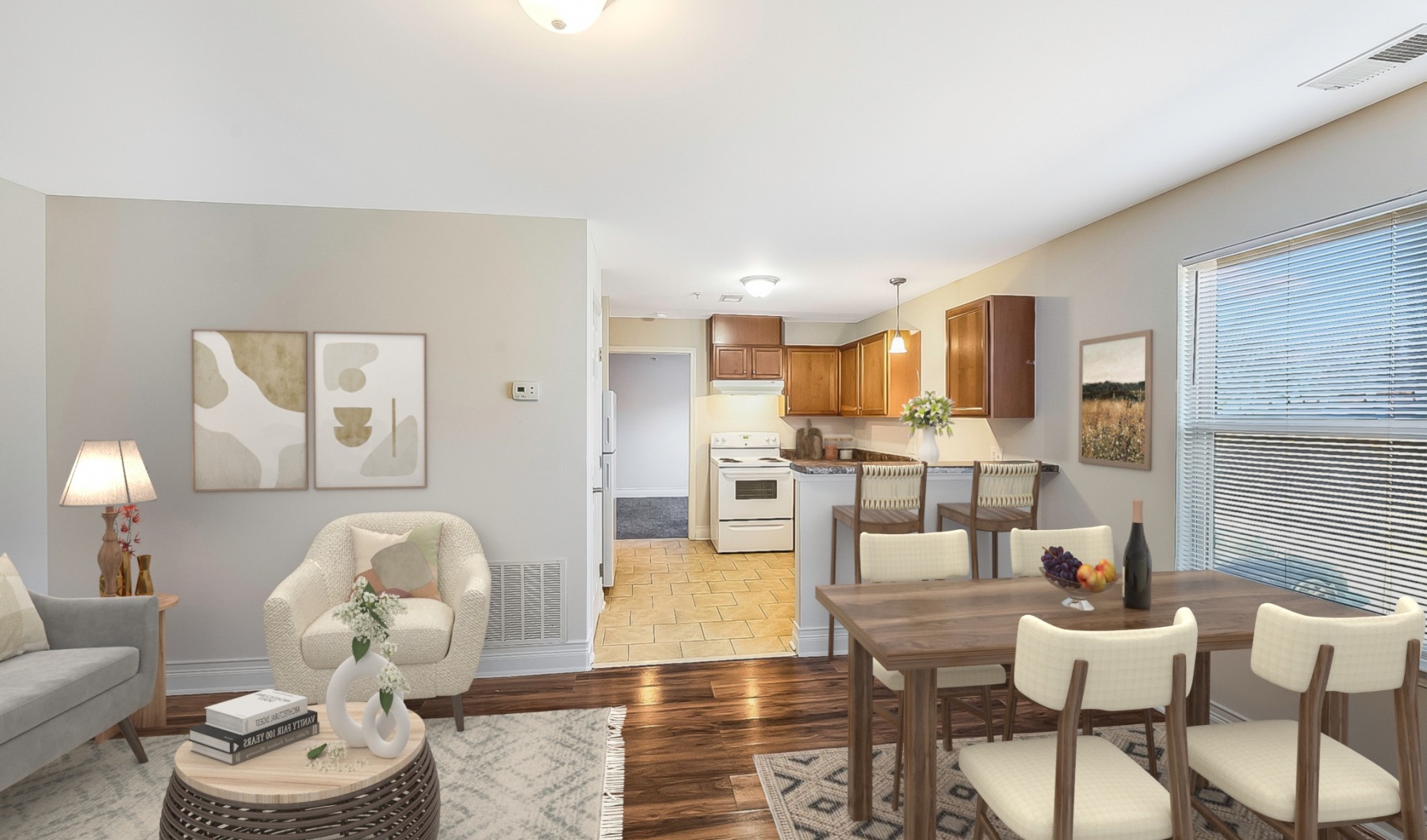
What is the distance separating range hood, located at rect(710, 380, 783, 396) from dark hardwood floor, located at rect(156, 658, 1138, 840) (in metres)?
3.48

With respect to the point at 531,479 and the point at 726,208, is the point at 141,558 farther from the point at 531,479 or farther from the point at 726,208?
the point at 726,208

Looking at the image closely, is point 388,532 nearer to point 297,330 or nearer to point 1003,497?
point 297,330

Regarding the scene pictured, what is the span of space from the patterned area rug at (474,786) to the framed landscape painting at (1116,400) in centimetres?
284

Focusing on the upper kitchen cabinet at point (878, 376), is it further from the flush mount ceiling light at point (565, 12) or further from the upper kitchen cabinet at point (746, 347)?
the flush mount ceiling light at point (565, 12)

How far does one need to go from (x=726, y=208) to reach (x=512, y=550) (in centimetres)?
215

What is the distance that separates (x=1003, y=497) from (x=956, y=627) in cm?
200

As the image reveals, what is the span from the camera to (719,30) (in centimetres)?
183

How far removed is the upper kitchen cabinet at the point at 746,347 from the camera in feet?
22.4

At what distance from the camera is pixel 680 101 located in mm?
2254

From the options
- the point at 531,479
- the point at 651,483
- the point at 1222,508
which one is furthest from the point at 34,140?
the point at 651,483

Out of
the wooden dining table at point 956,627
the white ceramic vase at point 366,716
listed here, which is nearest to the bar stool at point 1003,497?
the wooden dining table at point 956,627

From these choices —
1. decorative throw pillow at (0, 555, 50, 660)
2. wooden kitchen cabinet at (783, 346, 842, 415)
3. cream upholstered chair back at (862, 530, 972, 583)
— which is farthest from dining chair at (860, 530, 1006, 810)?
wooden kitchen cabinet at (783, 346, 842, 415)

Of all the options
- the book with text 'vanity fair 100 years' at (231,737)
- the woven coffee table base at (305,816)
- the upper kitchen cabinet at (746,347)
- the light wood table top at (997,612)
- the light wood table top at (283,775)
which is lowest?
the woven coffee table base at (305,816)

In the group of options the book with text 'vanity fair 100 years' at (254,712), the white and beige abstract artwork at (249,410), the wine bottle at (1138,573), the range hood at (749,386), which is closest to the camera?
the book with text 'vanity fair 100 years' at (254,712)
